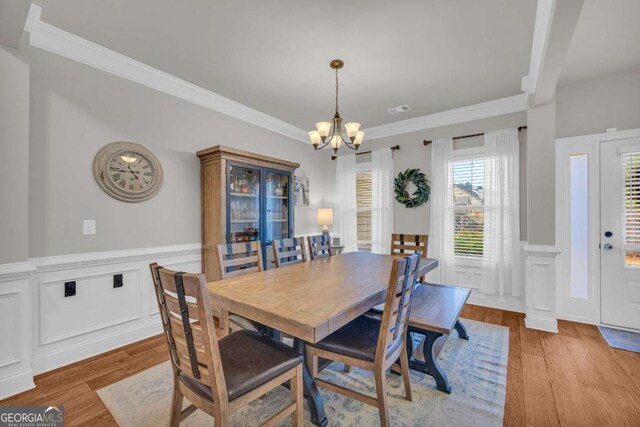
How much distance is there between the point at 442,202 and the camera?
4.01 m

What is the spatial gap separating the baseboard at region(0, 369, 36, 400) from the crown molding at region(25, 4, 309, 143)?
8.13 feet

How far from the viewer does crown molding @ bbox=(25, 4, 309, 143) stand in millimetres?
2213

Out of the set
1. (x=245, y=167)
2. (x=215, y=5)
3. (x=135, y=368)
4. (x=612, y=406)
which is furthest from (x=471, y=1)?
(x=135, y=368)

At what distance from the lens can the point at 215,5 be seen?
1.97 metres

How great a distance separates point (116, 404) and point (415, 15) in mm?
3427

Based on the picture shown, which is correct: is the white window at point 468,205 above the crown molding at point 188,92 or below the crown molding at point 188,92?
Answer: below

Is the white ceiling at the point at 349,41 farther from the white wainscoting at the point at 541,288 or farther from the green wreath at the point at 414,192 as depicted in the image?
the white wainscoting at the point at 541,288

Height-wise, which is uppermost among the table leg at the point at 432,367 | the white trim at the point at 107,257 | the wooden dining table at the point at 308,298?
the white trim at the point at 107,257

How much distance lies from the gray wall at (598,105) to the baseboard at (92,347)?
5.02 meters

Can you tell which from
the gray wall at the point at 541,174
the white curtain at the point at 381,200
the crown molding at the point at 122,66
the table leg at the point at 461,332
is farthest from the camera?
the white curtain at the point at 381,200

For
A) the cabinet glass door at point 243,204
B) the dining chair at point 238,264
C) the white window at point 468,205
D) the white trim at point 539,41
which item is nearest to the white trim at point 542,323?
the white window at point 468,205

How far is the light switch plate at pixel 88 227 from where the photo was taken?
8.01 feet

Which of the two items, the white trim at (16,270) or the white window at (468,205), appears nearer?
the white trim at (16,270)

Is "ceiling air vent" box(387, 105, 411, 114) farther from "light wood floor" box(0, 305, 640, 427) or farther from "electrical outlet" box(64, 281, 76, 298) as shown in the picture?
"electrical outlet" box(64, 281, 76, 298)
